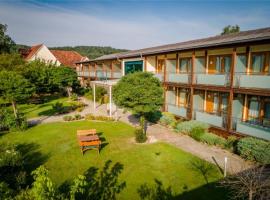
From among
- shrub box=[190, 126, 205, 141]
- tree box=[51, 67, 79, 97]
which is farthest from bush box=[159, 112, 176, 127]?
tree box=[51, 67, 79, 97]

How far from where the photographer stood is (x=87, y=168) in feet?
34.4

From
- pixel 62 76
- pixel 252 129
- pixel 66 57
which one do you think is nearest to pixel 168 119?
pixel 252 129

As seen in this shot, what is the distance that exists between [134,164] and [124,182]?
1856 mm

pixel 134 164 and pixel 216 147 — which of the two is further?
pixel 216 147

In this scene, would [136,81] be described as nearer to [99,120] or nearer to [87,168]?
[87,168]

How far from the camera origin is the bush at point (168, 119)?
59.5 feet

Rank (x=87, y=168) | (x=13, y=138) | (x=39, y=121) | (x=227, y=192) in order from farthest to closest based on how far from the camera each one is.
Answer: (x=39, y=121) → (x=13, y=138) → (x=87, y=168) → (x=227, y=192)

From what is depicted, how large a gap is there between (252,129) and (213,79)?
15.1 feet

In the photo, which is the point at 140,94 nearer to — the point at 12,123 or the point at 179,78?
the point at 179,78

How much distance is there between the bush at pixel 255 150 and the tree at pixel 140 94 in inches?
228

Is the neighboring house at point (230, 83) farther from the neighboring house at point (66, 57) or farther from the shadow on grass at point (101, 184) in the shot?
the neighboring house at point (66, 57)

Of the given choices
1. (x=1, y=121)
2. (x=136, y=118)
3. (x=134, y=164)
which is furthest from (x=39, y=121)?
(x=134, y=164)

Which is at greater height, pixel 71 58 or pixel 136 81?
pixel 71 58

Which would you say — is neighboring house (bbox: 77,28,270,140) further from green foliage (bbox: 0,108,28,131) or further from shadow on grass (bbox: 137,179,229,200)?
green foliage (bbox: 0,108,28,131)
